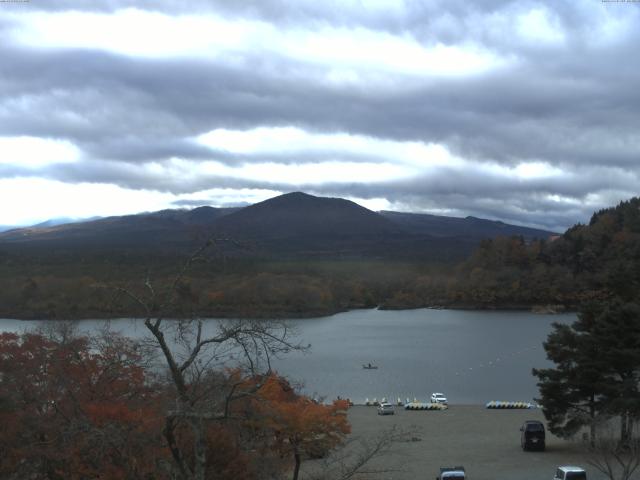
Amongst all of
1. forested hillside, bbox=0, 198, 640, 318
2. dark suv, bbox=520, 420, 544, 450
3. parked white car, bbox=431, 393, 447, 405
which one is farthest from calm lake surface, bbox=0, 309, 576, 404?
dark suv, bbox=520, 420, 544, 450

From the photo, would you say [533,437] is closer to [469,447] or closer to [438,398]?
[469,447]

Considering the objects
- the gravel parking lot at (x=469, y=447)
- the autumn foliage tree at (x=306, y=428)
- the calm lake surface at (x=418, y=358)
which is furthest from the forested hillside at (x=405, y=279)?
the autumn foliage tree at (x=306, y=428)

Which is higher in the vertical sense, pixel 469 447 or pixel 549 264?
pixel 549 264

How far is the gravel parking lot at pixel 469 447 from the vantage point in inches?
609

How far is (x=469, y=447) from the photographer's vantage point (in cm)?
1925

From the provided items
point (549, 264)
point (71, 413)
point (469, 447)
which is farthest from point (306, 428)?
point (549, 264)

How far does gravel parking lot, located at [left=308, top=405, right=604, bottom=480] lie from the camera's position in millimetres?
15477

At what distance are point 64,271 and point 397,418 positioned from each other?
5507 cm

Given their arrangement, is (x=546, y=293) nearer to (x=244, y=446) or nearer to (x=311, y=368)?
(x=311, y=368)

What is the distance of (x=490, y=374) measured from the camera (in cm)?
3800

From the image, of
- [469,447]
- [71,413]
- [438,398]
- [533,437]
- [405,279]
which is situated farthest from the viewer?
[405,279]

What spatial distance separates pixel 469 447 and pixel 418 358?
24575 millimetres

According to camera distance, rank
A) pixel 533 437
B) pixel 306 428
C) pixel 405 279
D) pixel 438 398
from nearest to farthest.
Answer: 1. pixel 306 428
2. pixel 533 437
3. pixel 438 398
4. pixel 405 279

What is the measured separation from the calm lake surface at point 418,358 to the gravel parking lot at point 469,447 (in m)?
3.56
